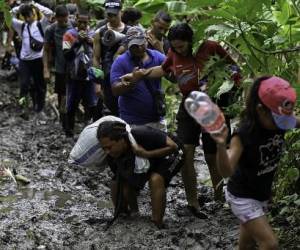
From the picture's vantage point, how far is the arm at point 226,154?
3.84 meters

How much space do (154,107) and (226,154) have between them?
10.1 ft

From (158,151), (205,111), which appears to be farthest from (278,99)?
(158,151)

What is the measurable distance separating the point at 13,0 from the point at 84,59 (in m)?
4.38

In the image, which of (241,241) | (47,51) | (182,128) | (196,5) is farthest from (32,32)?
(241,241)

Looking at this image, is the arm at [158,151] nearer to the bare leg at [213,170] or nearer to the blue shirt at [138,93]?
the bare leg at [213,170]

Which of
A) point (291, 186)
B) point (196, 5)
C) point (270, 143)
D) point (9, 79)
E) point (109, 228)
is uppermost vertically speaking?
point (196, 5)

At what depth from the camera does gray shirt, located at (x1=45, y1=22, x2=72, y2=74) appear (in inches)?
398

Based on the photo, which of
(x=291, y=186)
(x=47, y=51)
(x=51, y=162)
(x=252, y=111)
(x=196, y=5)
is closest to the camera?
(x=252, y=111)

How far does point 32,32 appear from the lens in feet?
37.2

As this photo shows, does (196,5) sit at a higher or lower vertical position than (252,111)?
higher

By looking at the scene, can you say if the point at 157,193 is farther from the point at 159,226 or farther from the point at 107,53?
the point at 107,53

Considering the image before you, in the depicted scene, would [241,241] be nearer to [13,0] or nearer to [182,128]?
[182,128]

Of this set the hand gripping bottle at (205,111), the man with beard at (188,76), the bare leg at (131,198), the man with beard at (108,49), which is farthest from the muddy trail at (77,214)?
the hand gripping bottle at (205,111)

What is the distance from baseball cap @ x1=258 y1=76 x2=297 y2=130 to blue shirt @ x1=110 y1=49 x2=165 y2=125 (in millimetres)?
2886
